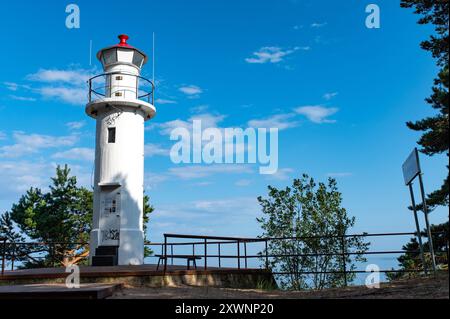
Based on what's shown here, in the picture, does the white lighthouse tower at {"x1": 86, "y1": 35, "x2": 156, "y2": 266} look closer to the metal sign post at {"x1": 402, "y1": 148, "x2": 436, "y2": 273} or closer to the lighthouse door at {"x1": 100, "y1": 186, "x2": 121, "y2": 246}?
the lighthouse door at {"x1": 100, "y1": 186, "x2": 121, "y2": 246}

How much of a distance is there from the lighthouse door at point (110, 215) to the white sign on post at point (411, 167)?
909 cm

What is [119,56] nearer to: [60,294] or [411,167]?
[60,294]

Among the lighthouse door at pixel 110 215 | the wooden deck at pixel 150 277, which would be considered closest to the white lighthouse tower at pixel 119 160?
the lighthouse door at pixel 110 215

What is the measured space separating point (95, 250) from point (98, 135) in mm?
3977

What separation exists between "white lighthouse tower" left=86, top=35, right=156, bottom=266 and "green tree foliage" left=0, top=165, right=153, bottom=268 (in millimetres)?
8774

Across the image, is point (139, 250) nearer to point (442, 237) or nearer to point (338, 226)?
point (338, 226)

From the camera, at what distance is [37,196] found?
80.5 feet

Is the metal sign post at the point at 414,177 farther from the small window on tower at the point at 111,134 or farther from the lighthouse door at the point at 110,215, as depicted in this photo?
the small window on tower at the point at 111,134

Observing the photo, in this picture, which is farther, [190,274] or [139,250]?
[139,250]

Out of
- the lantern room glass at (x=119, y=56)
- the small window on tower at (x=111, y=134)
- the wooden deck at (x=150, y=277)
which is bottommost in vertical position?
the wooden deck at (x=150, y=277)

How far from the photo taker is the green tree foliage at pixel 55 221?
2277 centimetres
